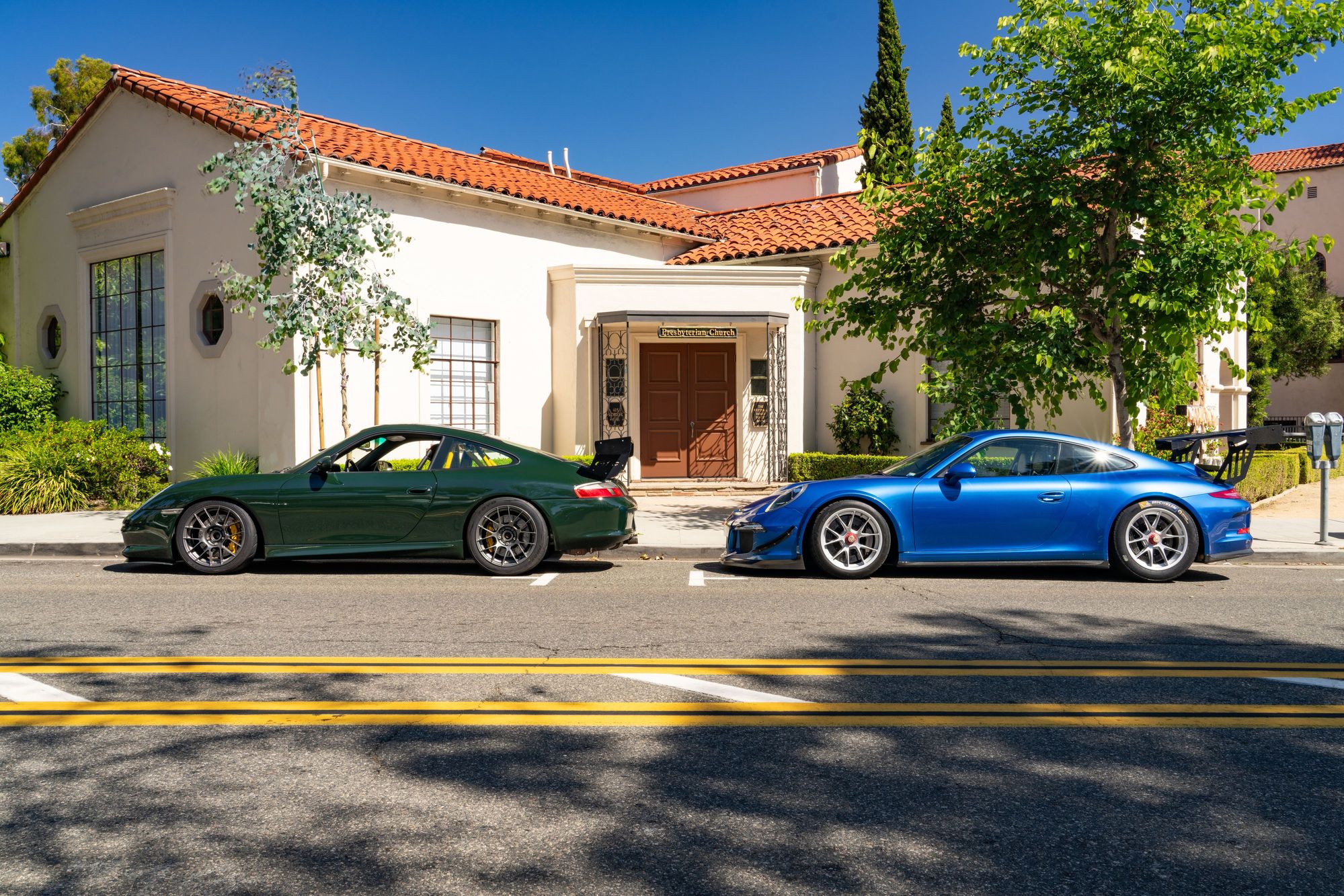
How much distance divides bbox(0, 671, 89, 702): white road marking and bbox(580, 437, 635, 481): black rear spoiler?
506 centimetres

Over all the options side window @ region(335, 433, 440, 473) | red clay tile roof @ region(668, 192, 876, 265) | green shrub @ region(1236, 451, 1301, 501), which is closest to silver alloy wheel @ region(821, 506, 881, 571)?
side window @ region(335, 433, 440, 473)

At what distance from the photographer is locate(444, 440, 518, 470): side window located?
9.62 m

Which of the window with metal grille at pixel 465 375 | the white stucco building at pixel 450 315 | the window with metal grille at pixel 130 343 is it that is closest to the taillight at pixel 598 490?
the white stucco building at pixel 450 315

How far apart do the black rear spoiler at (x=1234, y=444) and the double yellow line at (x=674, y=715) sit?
5861mm

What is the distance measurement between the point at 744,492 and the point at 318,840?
1461cm

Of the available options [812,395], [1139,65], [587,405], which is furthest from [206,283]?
[1139,65]

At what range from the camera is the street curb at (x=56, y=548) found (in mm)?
11445

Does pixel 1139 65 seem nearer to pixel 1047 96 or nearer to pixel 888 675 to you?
pixel 1047 96

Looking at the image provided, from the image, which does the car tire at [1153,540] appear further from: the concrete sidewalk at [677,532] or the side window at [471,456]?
the side window at [471,456]

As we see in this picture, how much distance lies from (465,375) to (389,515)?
815cm

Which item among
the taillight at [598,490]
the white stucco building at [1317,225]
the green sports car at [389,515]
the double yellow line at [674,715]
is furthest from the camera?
the white stucco building at [1317,225]

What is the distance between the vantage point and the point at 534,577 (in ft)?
30.8

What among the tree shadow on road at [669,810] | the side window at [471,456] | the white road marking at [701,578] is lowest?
the tree shadow on road at [669,810]

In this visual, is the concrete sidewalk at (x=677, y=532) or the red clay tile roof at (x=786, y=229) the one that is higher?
the red clay tile roof at (x=786, y=229)
